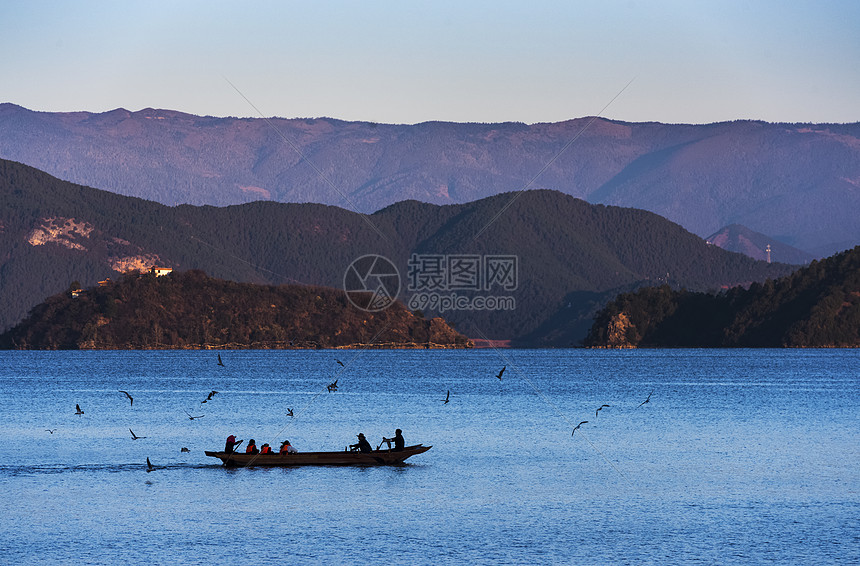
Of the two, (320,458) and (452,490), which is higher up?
(320,458)

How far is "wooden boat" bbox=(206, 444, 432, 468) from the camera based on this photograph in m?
68.2

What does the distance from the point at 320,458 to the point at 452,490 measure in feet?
33.5

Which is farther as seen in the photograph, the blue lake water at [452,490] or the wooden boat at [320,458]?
the wooden boat at [320,458]

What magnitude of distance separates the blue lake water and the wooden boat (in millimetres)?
571

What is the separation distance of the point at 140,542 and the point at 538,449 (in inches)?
1455

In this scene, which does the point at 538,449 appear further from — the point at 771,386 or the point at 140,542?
the point at 771,386

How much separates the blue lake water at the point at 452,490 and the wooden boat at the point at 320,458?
22.5 inches

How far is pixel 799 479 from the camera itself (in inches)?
2579

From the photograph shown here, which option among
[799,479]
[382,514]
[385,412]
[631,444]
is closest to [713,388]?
[385,412]

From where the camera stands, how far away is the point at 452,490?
203 ft

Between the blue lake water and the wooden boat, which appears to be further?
the wooden boat

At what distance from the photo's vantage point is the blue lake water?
4828 cm

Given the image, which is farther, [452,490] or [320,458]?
[320,458]

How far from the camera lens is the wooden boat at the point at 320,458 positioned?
6825cm
